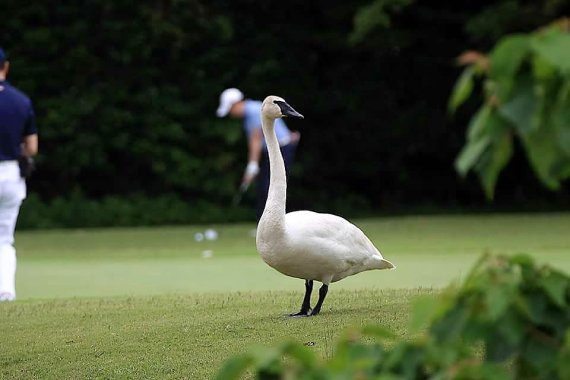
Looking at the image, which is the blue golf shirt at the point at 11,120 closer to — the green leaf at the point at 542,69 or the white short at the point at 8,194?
the white short at the point at 8,194

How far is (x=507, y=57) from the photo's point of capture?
2.43 metres

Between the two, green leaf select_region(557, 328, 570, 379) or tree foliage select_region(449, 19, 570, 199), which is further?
green leaf select_region(557, 328, 570, 379)

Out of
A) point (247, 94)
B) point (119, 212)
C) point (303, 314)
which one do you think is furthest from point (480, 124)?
point (247, 94)

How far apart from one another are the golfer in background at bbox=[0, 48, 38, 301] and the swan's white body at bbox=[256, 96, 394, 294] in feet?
9.03

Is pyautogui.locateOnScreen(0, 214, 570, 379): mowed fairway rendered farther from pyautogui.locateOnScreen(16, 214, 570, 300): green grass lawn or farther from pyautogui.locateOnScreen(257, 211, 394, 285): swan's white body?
pyautogui.locateOnScreen(257, 211, 394, 285): swan's white body

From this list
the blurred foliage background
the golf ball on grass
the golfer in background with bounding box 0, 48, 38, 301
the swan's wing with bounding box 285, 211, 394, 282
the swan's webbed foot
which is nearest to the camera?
the swan's wing with bounding box 285, 211, 394, 282

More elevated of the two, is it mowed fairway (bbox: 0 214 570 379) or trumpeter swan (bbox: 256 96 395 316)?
trumpeter swan (bbox: 256 96 395 316)

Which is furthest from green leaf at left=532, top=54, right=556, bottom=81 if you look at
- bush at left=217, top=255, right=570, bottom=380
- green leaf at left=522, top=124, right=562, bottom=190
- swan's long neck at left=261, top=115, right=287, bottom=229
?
swan's long neck at left=261, top=115, right=287, bottom=229

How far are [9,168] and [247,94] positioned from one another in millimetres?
14531

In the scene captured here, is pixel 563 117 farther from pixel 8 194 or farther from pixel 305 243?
pixel 8 194

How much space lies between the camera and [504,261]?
2.74 meters

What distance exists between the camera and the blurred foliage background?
76.9 feet

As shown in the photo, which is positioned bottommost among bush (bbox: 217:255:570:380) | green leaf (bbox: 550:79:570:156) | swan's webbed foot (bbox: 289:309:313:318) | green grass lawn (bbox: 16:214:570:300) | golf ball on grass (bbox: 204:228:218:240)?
golf ball on grass (bbox: 204:228:218:240)

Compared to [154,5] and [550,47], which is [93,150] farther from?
[550,47]
